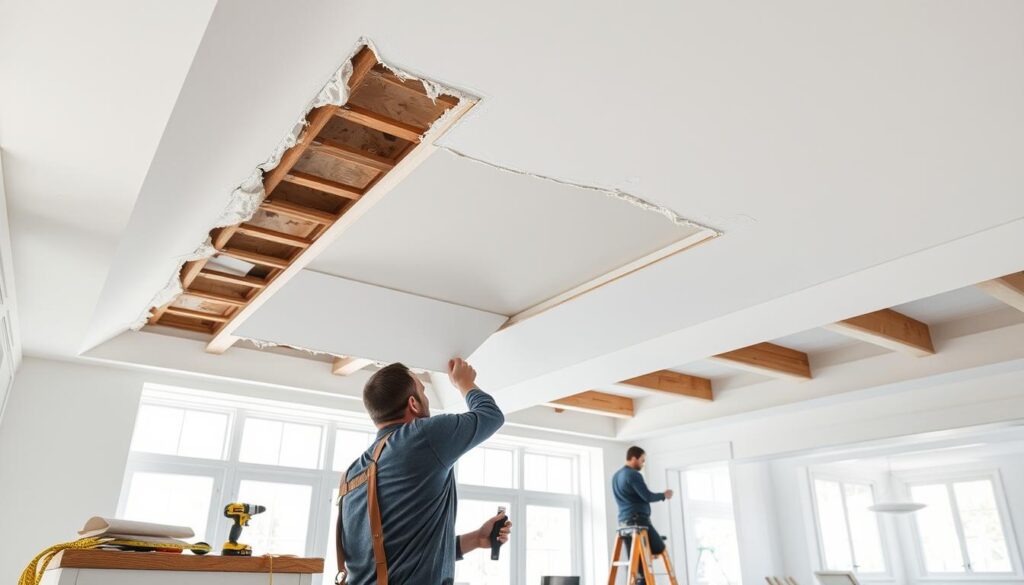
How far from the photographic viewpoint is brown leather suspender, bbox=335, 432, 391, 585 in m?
1.59

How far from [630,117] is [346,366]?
3632 millimetres

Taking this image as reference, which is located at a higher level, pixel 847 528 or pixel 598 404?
pixel 598 404

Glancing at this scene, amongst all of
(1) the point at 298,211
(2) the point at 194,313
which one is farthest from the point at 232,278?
(1) the point at 298,211

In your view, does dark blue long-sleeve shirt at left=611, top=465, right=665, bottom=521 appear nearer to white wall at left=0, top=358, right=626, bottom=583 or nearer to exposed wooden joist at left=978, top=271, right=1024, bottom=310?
exposed wooden joist at left=978, top=271, right=1024, bottom=310

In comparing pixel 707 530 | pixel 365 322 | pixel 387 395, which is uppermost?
pixel 365 322

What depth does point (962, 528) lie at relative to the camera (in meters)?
8.36

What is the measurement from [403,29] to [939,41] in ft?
4.26

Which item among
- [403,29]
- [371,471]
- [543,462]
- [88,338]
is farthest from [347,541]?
[543,462]

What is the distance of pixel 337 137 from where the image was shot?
2504mm

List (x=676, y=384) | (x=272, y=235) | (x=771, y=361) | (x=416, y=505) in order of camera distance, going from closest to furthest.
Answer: (x=416, y=505), (x=272, y=235), (x=771, y=361), (x=676, y=384)

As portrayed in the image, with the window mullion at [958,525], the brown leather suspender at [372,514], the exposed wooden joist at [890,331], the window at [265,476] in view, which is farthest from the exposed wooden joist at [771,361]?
the window mullion at [958,525]

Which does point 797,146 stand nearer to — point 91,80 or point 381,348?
point 91,80

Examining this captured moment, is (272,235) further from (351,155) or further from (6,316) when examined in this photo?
(6,316)

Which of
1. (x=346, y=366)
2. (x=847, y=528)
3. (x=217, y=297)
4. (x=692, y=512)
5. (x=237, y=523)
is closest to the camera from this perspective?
(x=237, y=523)
